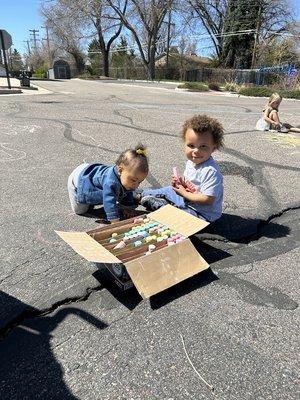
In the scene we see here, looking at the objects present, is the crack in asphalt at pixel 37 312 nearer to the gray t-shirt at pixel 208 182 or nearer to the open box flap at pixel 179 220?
the open box flap at pixel 179 220

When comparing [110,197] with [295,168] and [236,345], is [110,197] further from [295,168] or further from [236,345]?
[295,168]

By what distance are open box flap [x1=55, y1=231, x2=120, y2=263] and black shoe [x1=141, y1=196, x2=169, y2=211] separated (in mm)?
1024

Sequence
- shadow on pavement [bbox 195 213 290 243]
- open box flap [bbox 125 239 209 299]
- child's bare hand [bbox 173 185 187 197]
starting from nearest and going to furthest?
open box flap [bbox 125 239 209 299] → child's bare hand [bbox 173 185 187 197] → shadow on pavement [bbox 195 213 290 243]

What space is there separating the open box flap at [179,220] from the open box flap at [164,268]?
271 mm

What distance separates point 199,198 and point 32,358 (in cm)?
180

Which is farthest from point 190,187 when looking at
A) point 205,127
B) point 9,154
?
point 9,154

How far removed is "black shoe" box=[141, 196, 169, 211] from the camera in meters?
3.63

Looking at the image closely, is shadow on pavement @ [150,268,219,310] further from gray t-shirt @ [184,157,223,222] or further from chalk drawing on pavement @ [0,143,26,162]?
chalk drawing on pavement @ [0,143,26,162]

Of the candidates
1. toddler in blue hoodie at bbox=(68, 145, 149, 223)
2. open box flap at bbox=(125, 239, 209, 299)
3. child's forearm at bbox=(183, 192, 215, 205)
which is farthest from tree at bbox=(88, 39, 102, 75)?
open box flap at bbox=(125, 239, 209, 299)

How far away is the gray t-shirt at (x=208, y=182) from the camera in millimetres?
3213

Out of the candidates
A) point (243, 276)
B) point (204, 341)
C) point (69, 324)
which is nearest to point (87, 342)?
point (69, 324)

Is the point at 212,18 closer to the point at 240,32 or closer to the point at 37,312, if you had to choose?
the point at 240,32

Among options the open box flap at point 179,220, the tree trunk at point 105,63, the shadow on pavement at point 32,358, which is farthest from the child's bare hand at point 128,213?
the tree trunk at point 105,63

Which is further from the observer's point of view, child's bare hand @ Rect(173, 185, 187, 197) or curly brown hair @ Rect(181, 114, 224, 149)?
child's bare hand @ Rect(173, 185, 187, 197)
